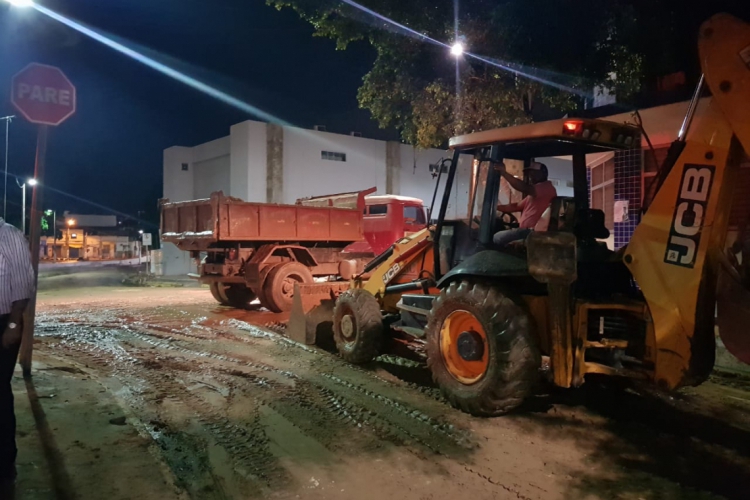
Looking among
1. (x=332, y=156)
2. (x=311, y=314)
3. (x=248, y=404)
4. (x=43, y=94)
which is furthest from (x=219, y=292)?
(x=332, y=156)

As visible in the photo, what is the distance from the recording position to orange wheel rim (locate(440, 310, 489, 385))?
5.05m

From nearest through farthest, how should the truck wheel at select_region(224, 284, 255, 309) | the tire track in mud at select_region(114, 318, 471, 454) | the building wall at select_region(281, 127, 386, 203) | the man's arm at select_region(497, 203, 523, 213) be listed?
the tire track in mud at select_region(114, 318, 471, 454), the man's arm at select_region(497, 203, 523, 213), the truck wheel at select_region(224, 284, 255, 309), the building wall at select_region(281, 127, 386, 203)

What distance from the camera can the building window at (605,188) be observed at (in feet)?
41.4

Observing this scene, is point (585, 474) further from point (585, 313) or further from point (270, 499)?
point (270, 499)

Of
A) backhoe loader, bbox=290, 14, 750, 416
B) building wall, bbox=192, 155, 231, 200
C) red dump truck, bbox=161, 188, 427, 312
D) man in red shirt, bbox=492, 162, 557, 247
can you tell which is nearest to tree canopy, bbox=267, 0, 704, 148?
red dump truck, bbox=161, 188, 427, 312

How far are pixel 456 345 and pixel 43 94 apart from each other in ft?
16.7

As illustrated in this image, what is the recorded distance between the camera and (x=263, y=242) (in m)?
12.4

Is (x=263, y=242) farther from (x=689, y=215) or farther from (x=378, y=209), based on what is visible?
(x=689, y=215)

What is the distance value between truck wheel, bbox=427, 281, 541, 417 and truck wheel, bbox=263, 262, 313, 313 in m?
6.62

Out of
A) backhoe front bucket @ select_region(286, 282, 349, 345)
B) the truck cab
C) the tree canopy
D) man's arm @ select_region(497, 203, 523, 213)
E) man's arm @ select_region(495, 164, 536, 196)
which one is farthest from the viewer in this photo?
the truck cab

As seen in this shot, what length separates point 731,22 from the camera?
11.5 ft

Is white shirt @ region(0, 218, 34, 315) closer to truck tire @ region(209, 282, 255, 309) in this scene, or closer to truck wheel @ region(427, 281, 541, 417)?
truck wheel @ region(427, 281, 541, 417)

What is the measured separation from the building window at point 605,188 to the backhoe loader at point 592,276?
7507mm

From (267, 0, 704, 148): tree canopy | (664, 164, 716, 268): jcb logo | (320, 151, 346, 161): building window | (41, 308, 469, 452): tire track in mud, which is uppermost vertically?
(320, 151, 346, 161): building window
